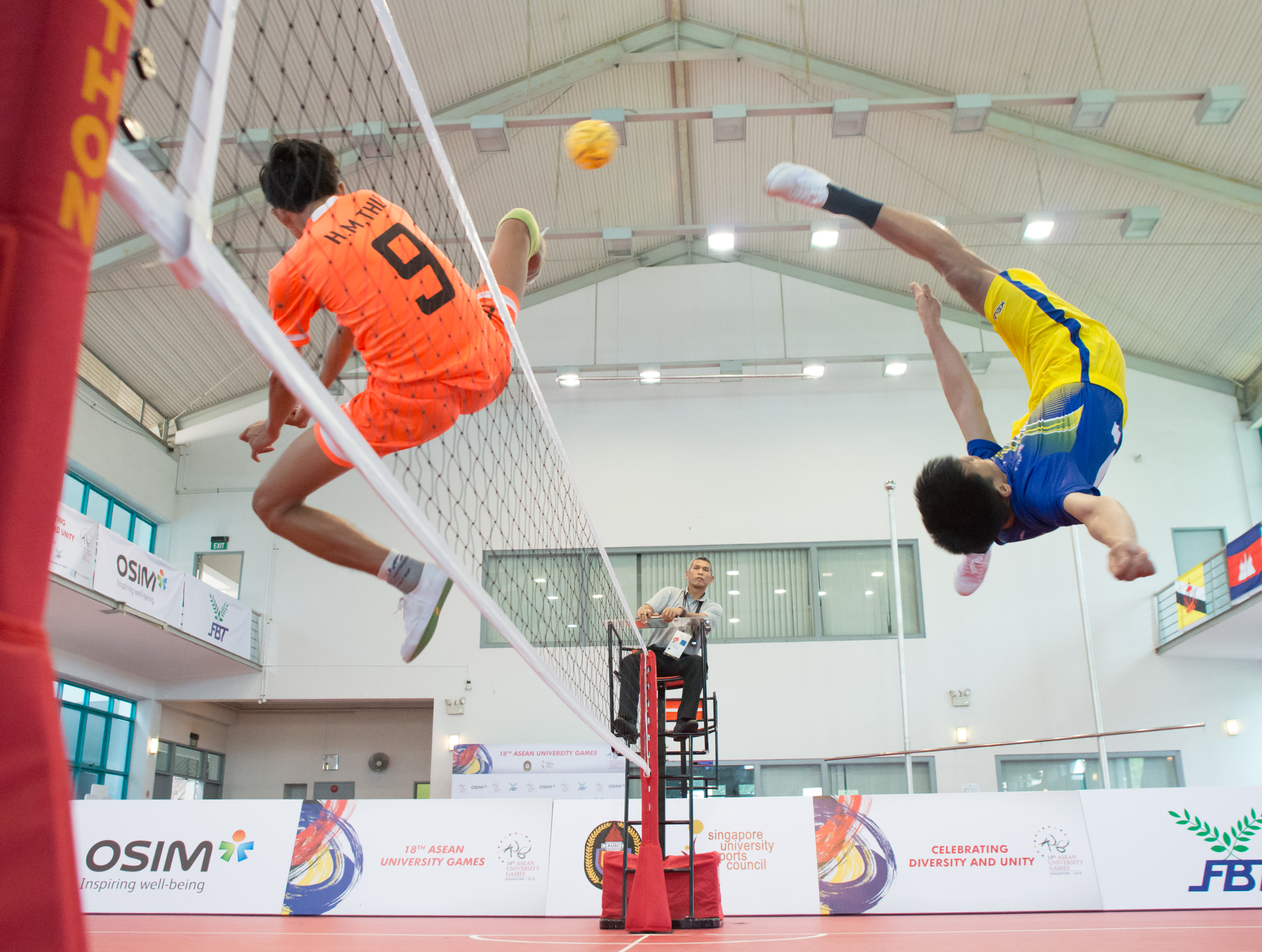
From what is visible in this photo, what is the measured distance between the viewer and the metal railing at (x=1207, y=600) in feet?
38.5

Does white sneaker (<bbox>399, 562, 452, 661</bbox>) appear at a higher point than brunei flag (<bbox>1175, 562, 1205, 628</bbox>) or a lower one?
lower

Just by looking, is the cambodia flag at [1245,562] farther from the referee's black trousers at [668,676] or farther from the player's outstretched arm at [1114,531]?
the player's outstretched arm at [1114,531]

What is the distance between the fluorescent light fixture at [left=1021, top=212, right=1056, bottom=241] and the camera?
10.4 m

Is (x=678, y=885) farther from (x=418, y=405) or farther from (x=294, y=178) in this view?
(x=294, y=178)

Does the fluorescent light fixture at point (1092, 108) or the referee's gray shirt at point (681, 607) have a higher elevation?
the fluorescent light fixture at point (1092, 108)

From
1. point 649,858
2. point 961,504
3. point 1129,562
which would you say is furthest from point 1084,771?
point 1129,562

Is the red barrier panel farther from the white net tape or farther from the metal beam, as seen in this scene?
the metal beam

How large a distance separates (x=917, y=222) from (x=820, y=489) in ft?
36.8

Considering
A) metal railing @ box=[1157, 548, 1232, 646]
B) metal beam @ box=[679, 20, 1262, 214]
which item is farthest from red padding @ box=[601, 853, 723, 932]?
metal beam @ box=[679, 20, 1262, 214]

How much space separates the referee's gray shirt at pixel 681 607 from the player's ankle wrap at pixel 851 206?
13.4 ft

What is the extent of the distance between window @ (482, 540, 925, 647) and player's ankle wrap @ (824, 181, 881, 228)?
33.9 ft

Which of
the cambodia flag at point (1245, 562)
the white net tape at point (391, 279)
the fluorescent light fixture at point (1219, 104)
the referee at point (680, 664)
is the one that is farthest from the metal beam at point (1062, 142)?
the referee at point (680, 664)

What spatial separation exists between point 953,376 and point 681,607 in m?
4.33

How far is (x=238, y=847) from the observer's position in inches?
298
